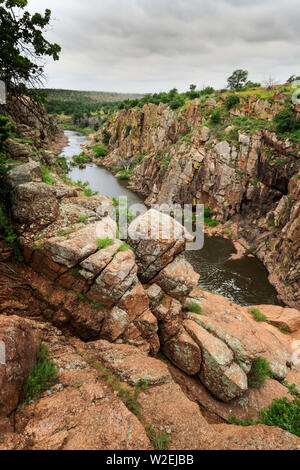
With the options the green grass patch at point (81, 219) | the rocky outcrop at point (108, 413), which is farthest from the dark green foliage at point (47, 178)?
the rocky outcrop at point (108, 413)

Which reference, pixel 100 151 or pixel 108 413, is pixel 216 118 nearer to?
pixel 100 151

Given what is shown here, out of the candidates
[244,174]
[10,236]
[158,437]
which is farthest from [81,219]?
[244,174]

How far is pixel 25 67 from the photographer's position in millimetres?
9422

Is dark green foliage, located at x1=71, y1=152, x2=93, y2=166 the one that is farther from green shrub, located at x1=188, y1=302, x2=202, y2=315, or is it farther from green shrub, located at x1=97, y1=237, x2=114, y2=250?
green shrub, located at x1=188, y1=302, x2=202, y2=315

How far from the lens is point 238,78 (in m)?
70.9

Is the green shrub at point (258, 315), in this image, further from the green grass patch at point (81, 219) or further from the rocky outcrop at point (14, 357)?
the rocky outcrop at point (14, 357)

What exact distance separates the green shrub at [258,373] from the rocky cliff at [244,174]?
12.0 metres

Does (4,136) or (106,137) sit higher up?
(106,137)

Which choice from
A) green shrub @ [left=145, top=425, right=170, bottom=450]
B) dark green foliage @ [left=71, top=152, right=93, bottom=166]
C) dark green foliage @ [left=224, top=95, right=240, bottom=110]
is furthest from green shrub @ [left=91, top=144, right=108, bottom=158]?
green shrub @ [left=145, top=425, right=170, bottom=450]

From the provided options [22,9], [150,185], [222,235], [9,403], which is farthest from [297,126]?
[9,403]

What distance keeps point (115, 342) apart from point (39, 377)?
9.96 ft

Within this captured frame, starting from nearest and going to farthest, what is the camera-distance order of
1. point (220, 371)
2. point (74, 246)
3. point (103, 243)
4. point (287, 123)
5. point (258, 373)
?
point (74, 246)
point (103, 243)
point (220, 371)
point (258, 373)
point (287, 123)

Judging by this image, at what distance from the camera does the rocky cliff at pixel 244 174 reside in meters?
23.7

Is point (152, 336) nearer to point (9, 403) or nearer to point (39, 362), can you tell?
point (39, 362)
